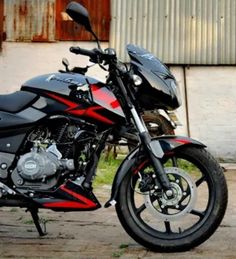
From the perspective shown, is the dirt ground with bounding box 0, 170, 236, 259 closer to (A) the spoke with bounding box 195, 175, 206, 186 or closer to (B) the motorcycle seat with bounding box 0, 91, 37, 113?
(A) the spoke with bounding box 195, 175, 206, 186

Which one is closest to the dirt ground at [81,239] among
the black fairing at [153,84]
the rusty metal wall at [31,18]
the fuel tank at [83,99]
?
the fuel tank at [83,99]

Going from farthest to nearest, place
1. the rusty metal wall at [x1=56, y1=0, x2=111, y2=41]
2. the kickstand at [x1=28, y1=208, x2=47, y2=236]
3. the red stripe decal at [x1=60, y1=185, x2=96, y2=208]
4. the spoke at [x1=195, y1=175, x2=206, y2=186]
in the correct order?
the rusty metal wall at [x1=56, y1=0, x2=111, y2=41]
the kickstand at [x1=28, y1=208, x2=47, y2=236]
the spoke at [x1=195, y1=175, x2=206, y2=186]
the red stripe decal at [x1=60, y1=185, x2=96, y2=208]

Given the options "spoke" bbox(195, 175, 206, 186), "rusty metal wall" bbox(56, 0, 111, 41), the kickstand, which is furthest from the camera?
"rusty metal wall" bbox(56, 0, 111, 41)

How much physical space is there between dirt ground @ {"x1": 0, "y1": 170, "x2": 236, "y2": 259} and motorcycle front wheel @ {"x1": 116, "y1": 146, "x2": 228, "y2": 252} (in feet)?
0.33

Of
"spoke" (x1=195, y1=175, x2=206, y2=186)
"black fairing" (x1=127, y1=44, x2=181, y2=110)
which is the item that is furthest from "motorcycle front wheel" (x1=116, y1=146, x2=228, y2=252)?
"black fairing" (x1=127, y1=44, x2=181, y2=110)

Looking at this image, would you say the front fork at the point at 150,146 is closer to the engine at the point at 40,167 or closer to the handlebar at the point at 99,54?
the handlebar at the point at 99,54

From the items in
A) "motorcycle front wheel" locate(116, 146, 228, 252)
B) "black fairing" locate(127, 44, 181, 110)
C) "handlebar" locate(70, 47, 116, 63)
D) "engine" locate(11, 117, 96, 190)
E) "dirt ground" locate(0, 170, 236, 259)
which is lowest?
"dirt ground" locate(0, 170, 236, 259)

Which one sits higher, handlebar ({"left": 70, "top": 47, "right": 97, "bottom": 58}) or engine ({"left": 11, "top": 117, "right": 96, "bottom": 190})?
handlebar ({"left": 70, "top": 47, "right": 97, "bottom": 58})

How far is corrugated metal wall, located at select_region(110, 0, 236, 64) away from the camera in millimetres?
10984

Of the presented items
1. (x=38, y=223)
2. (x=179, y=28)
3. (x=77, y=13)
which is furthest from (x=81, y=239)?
(x=179, y=28)

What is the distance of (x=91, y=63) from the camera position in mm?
4879

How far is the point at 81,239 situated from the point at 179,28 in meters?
6.43

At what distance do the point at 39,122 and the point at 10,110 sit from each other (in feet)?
0.71

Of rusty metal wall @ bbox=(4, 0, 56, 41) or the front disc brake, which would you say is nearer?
the front disc brake
